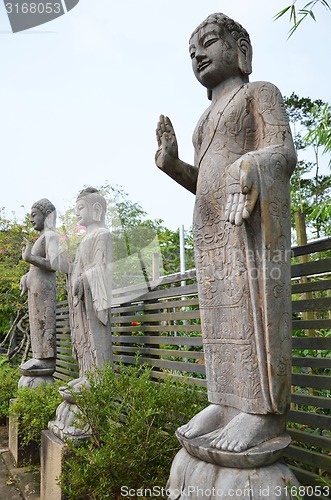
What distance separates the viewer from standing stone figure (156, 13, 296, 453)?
1.90 m

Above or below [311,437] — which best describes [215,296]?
above

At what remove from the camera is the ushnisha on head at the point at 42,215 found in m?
5.57

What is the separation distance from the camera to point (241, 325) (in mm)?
2023

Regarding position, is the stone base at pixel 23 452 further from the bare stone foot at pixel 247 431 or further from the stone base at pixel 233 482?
the bare stone foot at pixel 247 431

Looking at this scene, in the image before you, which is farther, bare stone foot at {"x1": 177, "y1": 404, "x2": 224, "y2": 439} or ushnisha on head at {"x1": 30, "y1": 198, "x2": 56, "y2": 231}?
ushnisha on head at {"x1": 30, "y1": 198, "x2": 56, "y2": 231}

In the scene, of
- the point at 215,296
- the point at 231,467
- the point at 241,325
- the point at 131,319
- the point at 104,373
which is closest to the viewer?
the point at 231,467

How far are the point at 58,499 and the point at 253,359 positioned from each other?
2.25 m

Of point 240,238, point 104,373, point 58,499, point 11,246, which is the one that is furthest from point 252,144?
point 11,246

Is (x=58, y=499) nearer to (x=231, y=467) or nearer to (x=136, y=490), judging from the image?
(x=136, y=490)

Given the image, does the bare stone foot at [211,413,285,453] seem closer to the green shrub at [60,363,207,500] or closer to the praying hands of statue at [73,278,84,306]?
the green shrub at [60,363,207,500]

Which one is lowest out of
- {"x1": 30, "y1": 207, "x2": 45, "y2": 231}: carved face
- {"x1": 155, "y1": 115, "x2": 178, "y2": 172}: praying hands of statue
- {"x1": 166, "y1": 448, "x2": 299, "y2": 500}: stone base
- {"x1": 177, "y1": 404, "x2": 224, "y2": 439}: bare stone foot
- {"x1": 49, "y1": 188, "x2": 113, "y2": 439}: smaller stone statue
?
{"x1": 166, "y1": 448, "x2": 299, "y2": 500}: stone base

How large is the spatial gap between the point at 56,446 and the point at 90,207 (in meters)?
2.04

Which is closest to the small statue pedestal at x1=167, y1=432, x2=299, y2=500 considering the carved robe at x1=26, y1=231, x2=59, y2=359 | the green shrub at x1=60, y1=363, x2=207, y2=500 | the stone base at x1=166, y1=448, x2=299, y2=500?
the stone base at x1=166, y1=448, x2=299, y2=500

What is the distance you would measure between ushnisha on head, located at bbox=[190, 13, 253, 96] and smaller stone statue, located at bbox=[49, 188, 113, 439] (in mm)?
1890
